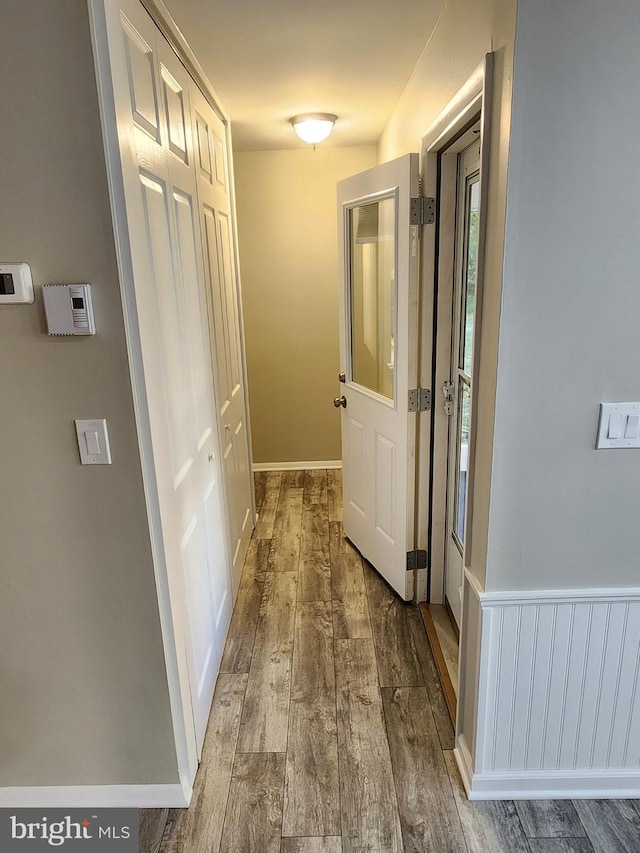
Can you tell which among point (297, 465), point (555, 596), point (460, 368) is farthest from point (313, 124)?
point (555, 596)

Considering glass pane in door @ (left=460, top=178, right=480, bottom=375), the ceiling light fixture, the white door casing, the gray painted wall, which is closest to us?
the gray painted wall

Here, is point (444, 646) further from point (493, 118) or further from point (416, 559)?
point (493, 118)

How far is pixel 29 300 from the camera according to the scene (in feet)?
4.11

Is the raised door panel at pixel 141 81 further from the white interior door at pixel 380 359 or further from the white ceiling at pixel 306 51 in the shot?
the white interior door at pixel 380 359

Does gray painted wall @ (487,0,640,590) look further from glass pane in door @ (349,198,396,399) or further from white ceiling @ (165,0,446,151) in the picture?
glass pane in door @ (349,198,396,399)

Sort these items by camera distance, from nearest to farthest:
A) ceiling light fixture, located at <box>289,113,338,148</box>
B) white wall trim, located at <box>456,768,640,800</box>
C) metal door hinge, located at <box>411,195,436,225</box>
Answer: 1. white wall trim, located at <box>456,768,640,800</box>
2. metal door hinge, located at <box>411,195,436,225</box>
3. ceiling light fixture, located at <box>289,113,338,148</box>

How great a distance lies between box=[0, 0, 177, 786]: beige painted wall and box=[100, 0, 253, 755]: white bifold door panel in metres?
0.07

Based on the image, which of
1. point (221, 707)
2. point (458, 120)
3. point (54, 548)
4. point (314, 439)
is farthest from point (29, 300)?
point (314, 439)

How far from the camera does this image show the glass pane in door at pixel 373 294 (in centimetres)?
243

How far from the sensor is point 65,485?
54.3 inches

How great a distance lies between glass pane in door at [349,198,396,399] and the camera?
7.96ft

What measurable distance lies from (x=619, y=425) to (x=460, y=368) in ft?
2.98

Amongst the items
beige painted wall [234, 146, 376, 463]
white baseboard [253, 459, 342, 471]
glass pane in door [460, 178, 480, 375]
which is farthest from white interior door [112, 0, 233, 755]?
white baseboard [253, 459, 342, 471]

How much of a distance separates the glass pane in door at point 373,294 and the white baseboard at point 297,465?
1.59m
